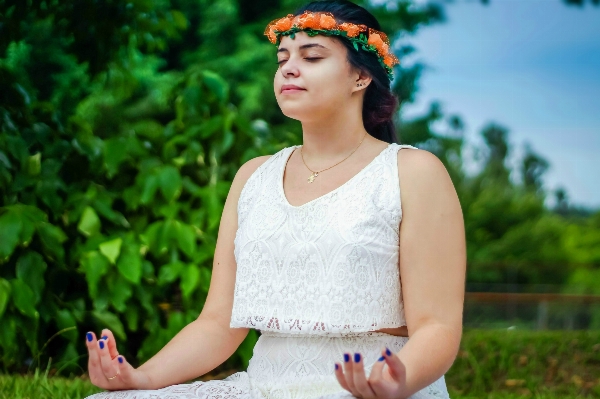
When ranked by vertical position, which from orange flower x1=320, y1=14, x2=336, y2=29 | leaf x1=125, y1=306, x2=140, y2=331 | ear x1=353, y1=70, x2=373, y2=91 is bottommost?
leaf x1=125, y1=306, x2=140, y2=331

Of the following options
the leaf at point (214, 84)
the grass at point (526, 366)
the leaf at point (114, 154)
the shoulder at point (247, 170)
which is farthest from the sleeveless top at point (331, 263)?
the grass at point (526, 366)

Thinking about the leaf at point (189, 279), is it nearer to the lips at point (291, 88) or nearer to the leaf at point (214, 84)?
the leaf at point (214, 84)

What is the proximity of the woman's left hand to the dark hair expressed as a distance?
0.71 meters

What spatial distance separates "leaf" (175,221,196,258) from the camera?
123 inches

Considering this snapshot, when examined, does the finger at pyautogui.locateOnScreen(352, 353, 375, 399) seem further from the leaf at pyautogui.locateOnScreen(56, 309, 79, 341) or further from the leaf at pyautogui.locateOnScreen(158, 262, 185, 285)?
the leaf at pyautogui.locateOnScreen(56, 309, 79, 341)

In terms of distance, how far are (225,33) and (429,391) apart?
25.3 ft

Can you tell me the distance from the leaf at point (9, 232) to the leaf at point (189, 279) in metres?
0.65

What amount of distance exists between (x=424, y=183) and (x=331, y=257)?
237mm

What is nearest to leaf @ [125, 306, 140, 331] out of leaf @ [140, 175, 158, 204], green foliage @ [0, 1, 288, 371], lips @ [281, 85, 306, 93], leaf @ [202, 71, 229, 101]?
green foliage @ [0, 1, 288, 371]

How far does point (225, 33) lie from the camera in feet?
29.3

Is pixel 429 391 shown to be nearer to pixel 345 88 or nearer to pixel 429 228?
pixel 429 228

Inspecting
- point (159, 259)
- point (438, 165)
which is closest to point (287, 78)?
point (438, 165)

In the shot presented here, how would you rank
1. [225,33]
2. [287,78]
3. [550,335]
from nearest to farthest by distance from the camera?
[287,78], [550,335], [225,33]

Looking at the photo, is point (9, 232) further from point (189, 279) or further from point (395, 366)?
point (395, 366)
